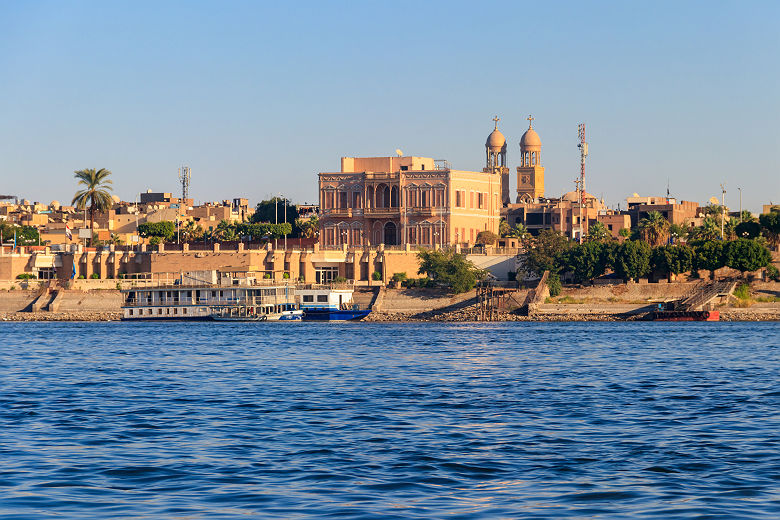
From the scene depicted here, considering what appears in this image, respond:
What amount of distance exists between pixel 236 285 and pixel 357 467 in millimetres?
87719

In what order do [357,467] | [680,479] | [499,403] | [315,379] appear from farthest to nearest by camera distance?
1. [315,379]
2. [499,403]
3. [357,467]
4. [680,479]

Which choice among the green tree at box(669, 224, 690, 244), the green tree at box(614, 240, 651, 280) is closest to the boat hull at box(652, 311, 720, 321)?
the green tree at box(614, 240, 651, 280)

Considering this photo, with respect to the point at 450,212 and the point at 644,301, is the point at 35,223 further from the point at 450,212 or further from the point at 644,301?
the point at 644,301

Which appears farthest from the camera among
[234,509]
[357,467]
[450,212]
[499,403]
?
[450,212]

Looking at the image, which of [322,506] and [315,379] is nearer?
[322,506]

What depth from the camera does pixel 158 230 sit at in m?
138

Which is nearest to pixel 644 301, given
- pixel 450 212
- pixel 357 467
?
pixel 450 212

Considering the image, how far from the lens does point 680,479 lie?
65.0 ft

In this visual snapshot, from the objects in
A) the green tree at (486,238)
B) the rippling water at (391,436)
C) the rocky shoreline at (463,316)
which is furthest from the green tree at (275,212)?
the rippling water at (391,436)

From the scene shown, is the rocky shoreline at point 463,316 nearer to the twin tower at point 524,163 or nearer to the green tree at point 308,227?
the green tree at point 308,227

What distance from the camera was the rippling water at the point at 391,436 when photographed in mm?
17984

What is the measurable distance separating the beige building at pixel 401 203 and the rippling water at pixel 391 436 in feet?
232

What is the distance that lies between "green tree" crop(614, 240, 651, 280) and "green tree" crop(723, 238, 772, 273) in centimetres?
692

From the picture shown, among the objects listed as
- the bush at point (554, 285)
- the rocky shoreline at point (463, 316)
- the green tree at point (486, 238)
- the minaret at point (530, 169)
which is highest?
the minaret at point (530, 169)
